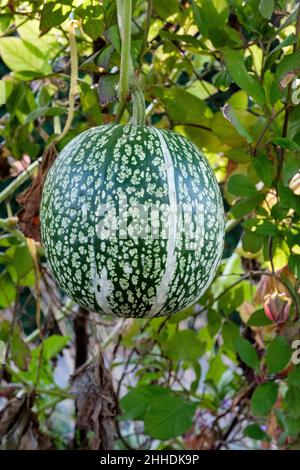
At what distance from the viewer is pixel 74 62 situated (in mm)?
1141

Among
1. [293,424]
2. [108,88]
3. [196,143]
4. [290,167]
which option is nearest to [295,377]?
[293,424]

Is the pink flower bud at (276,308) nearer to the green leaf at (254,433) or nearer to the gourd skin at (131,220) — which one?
the gourd skin at (131,220)

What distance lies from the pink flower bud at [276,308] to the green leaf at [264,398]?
21 cm

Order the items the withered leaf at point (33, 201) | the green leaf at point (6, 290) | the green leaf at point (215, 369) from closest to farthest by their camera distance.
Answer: the withered leaf at point (33, 201) < the green leaf at point (6, 290) < the green leaf at point (215, 369)

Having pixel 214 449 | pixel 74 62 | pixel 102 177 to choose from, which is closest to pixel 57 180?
pixel 102 177

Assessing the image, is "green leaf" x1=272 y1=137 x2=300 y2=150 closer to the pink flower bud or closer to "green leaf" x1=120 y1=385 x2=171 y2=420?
the pink flower bud

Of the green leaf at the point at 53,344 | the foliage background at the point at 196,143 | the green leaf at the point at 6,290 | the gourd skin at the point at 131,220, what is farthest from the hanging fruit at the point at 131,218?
the green leaf at the point at 53,344

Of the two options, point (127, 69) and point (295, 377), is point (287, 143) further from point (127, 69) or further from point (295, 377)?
point (295, 377)

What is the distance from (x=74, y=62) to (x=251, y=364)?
2.25 ft

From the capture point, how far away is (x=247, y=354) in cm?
138

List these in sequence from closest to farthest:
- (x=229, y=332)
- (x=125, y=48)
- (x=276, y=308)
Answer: (x=125, y=48) → (x=276, y=308) → (x=229, y=332)

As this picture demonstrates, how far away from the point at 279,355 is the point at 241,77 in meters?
0.53

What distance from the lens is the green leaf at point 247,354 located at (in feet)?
4.50
